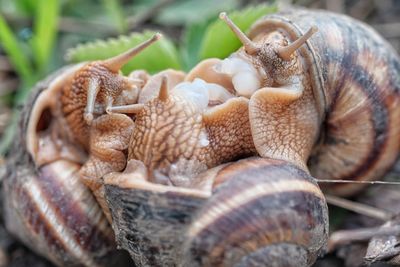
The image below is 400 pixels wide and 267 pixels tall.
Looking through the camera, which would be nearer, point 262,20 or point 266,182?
point 266,182

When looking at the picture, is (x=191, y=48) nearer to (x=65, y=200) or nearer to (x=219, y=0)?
(x=219, y=0)

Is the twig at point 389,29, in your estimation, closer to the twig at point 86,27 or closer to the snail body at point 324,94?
the snail body at point 324,94

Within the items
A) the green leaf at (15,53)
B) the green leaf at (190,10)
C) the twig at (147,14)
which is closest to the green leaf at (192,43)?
the green leaf at (190,10)

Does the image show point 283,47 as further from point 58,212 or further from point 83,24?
point 83,24

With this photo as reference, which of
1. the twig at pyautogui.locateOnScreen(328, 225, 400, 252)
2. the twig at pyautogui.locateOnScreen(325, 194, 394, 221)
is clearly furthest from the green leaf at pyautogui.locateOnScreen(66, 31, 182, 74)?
the twig at pyautogui.locateOnScreen(328, 225, 400, 252)

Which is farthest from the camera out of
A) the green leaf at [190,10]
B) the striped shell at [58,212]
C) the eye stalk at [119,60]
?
the green leaf at [190,10]

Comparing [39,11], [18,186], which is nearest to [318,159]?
[18,186]

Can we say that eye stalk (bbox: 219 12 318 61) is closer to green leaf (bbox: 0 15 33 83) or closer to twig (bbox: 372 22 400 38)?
green leaf (bbox: 0 15 33 83)
